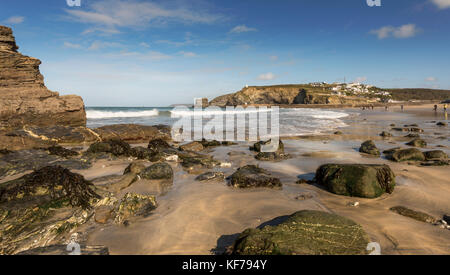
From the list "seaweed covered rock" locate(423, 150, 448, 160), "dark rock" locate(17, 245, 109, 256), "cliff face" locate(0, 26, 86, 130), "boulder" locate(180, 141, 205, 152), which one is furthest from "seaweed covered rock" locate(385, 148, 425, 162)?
"cliff face" locate(0, 26, 86, 130)

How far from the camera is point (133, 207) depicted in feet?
13.2

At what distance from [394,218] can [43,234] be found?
219 inches

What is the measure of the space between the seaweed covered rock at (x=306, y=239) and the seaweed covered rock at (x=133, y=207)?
6.86ft

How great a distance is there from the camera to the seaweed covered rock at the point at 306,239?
8.25 ft

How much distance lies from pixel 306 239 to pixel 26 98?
62.9 feet

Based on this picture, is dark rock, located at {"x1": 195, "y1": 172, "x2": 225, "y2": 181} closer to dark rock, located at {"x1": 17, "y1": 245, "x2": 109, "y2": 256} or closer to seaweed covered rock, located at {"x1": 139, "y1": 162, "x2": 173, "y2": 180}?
seaweed covered rock, located at {"x1": 139, "y1": 162, "x2": 173, "y2": 180}

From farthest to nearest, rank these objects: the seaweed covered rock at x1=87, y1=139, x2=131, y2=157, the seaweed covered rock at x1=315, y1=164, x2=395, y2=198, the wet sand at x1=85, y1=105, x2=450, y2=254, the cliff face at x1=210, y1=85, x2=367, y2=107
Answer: the cliff face at x1=210, y1=85, x2=367, y2=107
the seaweed covered rock at x1=87, y1=139, x2=131, y2=157
the seaweed covered rock at x1=315, y1=164, x2=395, y2=198
the wet sand at x1=85, y1=105, x2=450, y2=254

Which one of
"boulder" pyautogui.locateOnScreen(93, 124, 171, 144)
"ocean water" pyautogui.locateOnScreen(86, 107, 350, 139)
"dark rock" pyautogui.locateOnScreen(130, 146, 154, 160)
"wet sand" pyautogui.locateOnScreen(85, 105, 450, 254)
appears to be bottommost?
"wet sand" pyautogui.locateOnScreen(85, 105, 450, 254)

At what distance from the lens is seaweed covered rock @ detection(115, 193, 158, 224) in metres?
3.84

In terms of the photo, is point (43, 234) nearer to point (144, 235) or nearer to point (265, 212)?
point (144, 235)

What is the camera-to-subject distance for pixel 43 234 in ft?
10.5

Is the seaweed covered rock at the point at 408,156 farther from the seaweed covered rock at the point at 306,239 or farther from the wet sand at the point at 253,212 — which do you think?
the seaweed covered rock at the point at 306,239

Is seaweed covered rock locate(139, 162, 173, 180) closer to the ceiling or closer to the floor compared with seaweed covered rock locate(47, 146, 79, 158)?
closer to the floor

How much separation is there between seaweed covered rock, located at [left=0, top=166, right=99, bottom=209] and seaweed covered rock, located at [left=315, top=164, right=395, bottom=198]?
199 inches
